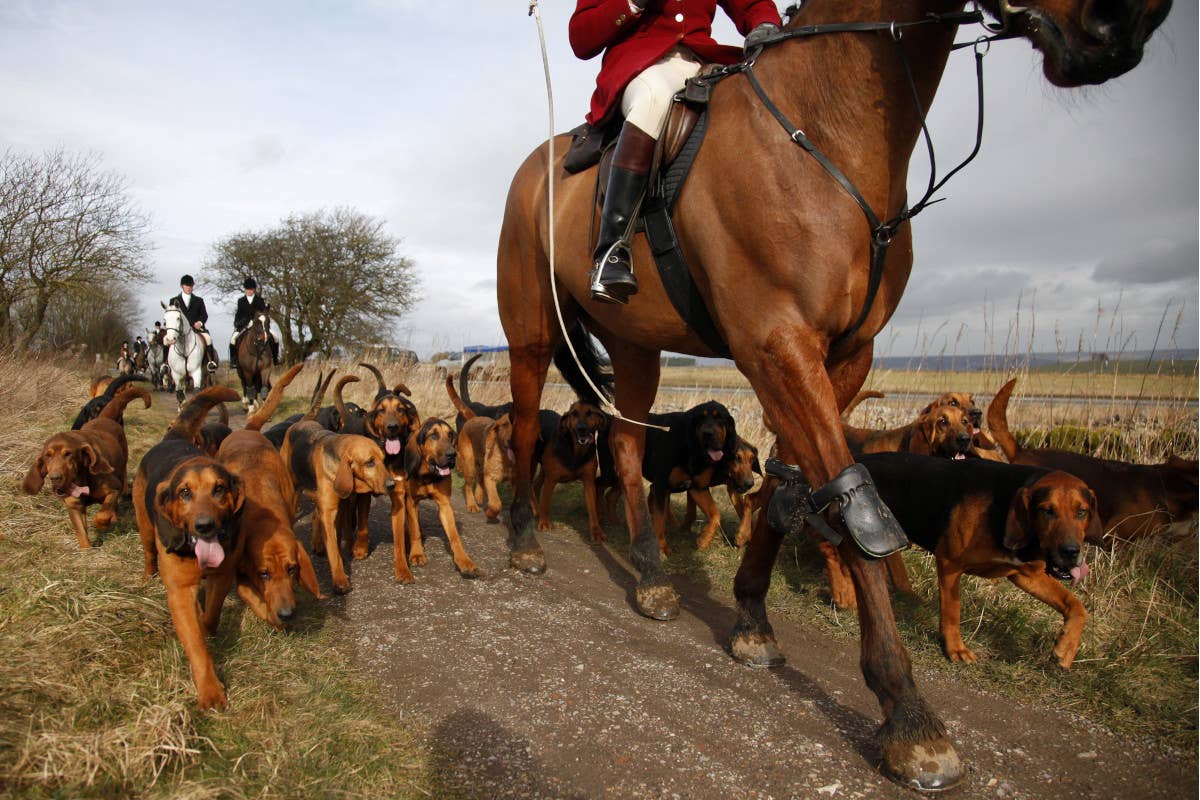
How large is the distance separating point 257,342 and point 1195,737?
16226 mm

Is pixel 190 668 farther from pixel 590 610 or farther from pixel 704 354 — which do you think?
pixel 704 354

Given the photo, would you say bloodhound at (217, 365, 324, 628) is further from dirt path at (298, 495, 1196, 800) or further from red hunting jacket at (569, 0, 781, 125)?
red hunting jacket at (569, 0, 781, 125)

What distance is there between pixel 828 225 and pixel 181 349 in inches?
634

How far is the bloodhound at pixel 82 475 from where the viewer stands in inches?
208

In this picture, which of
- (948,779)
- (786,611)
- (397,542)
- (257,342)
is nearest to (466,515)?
(397,542)

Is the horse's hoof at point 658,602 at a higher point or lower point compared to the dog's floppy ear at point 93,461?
lower

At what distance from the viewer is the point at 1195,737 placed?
9.23ft

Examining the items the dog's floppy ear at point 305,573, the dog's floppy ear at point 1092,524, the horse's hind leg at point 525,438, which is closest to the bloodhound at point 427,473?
the horse's hind leg at point 525,438

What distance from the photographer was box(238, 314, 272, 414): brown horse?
51.4ft

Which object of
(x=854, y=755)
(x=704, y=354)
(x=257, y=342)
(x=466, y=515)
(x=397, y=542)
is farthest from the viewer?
(x=257, y=342)

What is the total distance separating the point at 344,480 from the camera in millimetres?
5133

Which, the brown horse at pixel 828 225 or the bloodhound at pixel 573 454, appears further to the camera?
the bloodhound at pixel 573 454

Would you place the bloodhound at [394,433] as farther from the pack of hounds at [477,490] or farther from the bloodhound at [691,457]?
the bloodhound at [691,457]

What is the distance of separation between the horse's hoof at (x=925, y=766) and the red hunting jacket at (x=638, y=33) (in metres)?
3.18
